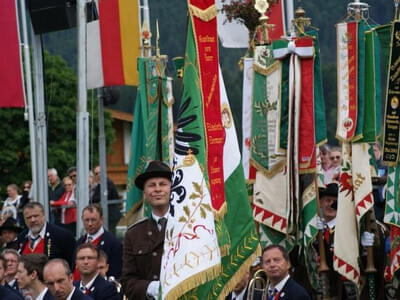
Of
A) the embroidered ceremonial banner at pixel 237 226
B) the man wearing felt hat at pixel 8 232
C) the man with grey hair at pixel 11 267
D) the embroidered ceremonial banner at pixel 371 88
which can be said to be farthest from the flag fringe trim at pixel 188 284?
the man wearing felt hat at pixel 8 232

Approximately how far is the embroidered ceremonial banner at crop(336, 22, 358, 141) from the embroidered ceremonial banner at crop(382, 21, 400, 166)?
2.11ft

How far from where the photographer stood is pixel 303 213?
1283cm

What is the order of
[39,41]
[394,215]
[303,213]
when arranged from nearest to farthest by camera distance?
1. [394,215]
2. [303,213]
3. [39,41]

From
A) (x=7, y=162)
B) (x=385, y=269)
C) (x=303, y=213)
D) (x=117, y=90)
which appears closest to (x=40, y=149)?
(x=117, y=90)

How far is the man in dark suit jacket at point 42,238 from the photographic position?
44.0 ft

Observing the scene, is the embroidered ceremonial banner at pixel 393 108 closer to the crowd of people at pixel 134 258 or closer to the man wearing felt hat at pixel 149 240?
the crowd of people at pixel 134 258

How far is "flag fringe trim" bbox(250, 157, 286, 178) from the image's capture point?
12.9 meters

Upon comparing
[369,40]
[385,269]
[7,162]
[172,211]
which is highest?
[369,40]

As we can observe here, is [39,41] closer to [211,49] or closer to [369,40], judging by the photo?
[369,40]

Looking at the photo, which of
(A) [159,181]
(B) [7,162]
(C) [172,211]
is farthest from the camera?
(B) [7,162]

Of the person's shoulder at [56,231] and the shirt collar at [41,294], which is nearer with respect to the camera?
the shirt collar at [41,294]

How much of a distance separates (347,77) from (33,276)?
4126 millimetres

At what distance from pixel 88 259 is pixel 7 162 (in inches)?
1449

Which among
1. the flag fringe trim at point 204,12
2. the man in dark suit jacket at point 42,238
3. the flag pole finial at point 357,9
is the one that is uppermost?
the flag fringe trim at point 204,12
